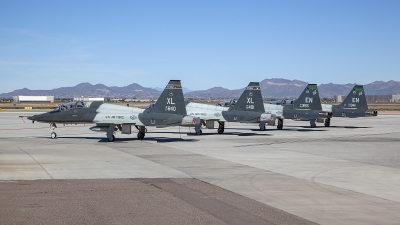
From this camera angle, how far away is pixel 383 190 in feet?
47.2

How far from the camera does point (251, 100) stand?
36.8 m

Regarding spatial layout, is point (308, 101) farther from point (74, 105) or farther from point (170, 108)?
point (74, 105)

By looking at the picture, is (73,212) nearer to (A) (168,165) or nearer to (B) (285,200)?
(B) (285,200)

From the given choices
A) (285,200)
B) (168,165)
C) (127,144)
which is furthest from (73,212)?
(127,144)

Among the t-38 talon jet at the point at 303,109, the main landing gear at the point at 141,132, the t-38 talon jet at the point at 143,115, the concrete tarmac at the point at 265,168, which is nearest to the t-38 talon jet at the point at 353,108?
the t-38 talon jet at the point at 303,109

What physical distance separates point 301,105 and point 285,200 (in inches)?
1280

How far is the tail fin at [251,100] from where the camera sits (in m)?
36.6

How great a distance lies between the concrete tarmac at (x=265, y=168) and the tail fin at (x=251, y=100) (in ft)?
23.9

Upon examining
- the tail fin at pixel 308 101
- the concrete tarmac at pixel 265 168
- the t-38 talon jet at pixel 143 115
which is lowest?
the concrete tarmac at pixel 265 168

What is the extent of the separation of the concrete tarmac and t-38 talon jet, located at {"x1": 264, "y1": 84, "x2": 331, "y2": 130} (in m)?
13.4

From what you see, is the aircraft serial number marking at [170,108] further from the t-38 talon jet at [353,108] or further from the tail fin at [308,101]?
the t-38 talon jet at [353,108]

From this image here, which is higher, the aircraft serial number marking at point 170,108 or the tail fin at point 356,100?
the tail fin at point 356,100

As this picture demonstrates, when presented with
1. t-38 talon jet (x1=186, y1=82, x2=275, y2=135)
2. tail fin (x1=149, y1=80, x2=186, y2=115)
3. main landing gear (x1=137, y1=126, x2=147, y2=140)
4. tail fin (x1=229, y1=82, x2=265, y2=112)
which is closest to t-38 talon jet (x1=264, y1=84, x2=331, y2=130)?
t-38 talon jet (x1=186, y1=82, x2=275, y2=135)

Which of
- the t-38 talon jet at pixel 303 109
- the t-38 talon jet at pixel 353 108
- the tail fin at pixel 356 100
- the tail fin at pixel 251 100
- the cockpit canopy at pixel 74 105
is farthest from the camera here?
the tail fin at pixel 356 100
